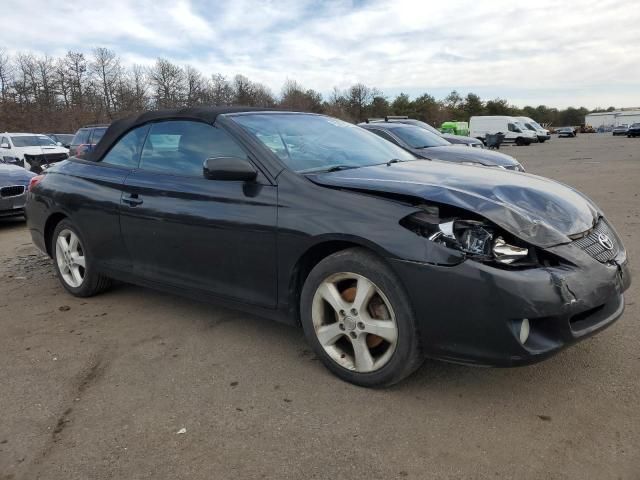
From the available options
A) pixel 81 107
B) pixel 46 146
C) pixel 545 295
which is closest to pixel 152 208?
pixel 545 295

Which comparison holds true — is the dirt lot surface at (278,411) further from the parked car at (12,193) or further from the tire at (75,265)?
the parked car at (12,193)

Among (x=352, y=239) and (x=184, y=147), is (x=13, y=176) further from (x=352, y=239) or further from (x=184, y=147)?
(x=352, y=239)

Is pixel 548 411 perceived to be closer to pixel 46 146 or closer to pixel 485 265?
pixel 485 265

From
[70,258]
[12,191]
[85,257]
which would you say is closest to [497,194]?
[85,257]

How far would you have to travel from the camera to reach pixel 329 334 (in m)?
2.99

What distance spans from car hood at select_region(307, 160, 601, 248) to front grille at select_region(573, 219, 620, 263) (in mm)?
51

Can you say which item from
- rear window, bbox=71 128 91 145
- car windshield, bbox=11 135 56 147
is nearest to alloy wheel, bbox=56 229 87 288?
rear window, bbox=71 128 91 145

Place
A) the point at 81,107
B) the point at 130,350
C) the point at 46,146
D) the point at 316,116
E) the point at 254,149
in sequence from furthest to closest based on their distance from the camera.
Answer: the point at 81,107, the point at 46,146, the point at 316,116, the point at 130,350, the point at 254,149

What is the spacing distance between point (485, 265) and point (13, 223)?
922 centimetres

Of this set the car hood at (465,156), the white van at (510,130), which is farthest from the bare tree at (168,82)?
the car hood at (465,156)

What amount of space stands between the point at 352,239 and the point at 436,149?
6.68 m

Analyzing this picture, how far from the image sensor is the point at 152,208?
12.4 feet

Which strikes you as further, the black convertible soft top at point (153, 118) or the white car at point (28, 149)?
the white car at point (28, 149)

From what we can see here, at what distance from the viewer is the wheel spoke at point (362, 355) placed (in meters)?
2.86
